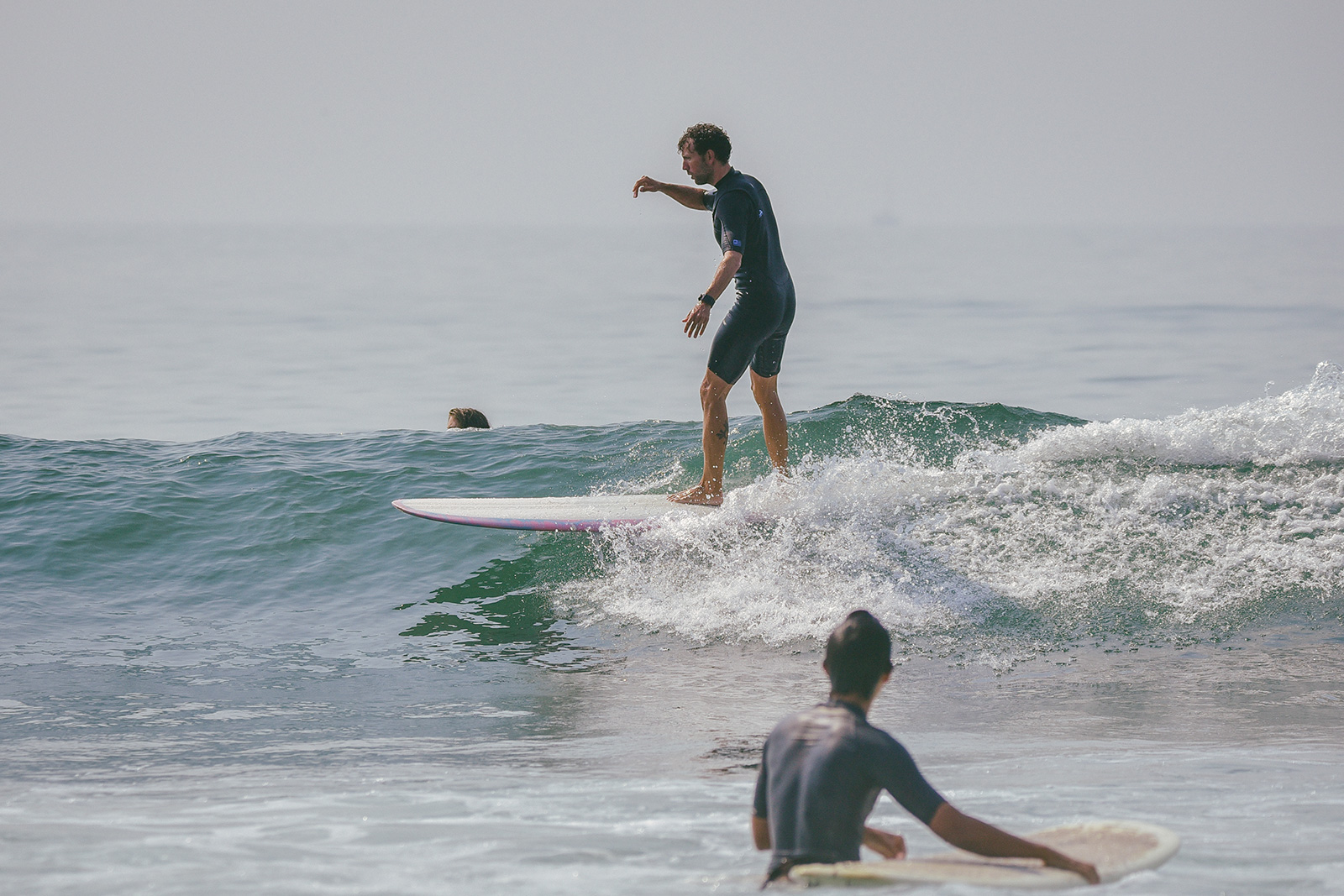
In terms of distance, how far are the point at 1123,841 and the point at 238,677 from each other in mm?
5157

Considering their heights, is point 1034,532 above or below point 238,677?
above

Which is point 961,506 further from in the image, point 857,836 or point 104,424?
point 104,424

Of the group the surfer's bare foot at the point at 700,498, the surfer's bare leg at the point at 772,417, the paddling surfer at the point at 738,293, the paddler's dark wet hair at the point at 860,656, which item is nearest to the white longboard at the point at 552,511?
the surfer's bare foot at the point at 700,498

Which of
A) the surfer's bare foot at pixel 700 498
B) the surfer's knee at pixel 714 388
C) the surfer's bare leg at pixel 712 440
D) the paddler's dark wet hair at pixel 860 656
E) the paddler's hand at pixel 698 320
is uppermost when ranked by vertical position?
the paddler's hand at pixel 698 320

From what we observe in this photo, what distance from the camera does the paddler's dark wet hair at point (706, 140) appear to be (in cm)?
717

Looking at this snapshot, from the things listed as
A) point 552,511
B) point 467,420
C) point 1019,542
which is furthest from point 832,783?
point 467,420

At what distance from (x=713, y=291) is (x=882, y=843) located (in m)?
4.16

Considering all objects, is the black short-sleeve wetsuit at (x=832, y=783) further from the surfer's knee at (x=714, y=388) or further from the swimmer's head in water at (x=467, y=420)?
the swimmer's head in water at (x=467, y=420)

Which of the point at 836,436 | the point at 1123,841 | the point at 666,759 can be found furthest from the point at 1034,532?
the point at 1123,841

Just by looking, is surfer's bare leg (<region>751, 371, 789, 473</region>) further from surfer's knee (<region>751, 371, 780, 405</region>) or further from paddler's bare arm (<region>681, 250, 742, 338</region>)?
paddler's bare arm (<region>681, 250, 742, 338</region>)

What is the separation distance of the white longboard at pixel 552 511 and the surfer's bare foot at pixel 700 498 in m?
0.04

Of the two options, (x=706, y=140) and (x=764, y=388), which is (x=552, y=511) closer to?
(x=764, y=388)

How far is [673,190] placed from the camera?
7.65 metres

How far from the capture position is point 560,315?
47.8m
